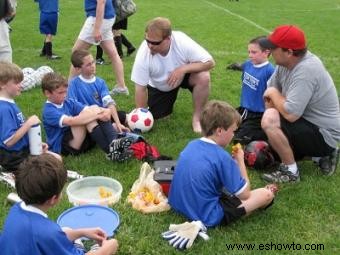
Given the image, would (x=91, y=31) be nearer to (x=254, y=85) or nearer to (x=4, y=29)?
(x=4, y=29)

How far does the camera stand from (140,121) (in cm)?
618

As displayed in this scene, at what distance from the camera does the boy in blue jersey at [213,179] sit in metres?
4.01

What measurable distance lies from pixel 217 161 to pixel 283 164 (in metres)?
1.42

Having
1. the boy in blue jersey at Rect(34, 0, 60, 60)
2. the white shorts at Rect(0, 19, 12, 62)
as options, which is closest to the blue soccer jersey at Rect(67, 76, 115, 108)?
the white shorts at Rect(0, 19, 12, 62)

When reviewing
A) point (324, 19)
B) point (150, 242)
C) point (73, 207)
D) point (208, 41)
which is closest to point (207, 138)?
point (150, 242)

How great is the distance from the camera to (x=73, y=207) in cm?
423

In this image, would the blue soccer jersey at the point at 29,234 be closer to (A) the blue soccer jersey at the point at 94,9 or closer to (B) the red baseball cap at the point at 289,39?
(B) the red baseball cap at the point at 289,39

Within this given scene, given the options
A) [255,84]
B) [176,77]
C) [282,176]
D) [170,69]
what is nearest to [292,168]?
[282,176]

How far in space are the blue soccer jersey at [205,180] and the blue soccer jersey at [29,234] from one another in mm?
1419

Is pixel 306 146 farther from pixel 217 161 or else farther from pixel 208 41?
pixel 208 41

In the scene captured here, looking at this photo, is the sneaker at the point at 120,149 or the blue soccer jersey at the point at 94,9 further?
the blue soccer jersey at the point at 94,9

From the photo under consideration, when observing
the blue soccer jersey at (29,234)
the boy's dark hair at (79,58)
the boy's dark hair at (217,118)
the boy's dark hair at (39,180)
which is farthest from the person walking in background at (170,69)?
the blue soccer jersey at (29,234)

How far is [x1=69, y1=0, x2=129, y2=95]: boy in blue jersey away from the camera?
745 centimetres

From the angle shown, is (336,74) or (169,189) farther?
(336,74)
